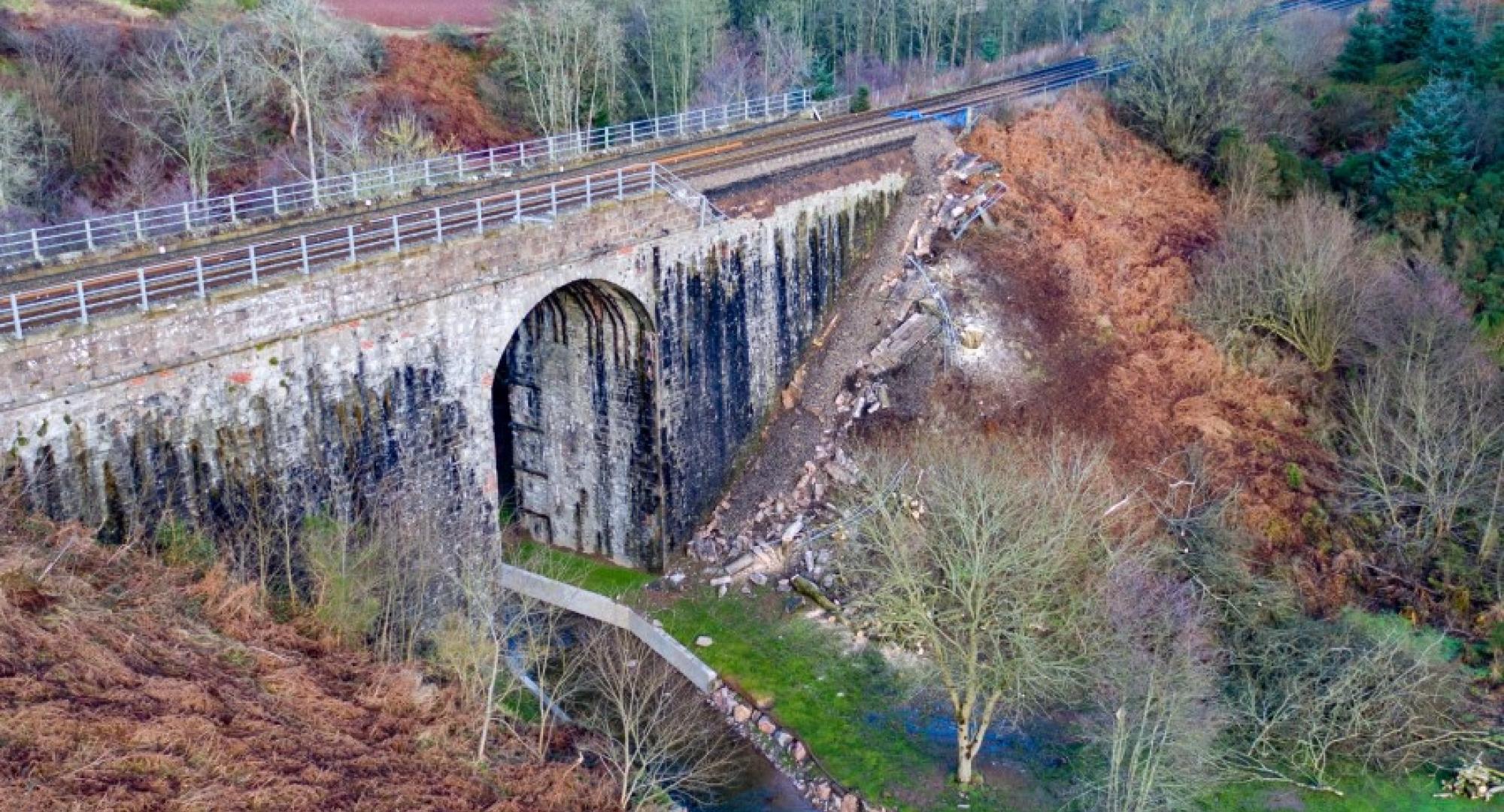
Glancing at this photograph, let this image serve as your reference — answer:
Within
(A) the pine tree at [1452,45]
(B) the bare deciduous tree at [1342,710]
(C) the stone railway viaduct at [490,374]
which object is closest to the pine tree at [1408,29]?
(A) the pine tree at [1452,45]

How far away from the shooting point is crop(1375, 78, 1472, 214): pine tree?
38469mm

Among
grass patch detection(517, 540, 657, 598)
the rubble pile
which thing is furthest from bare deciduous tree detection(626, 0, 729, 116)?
grass patch detection(517, 540, 657, 598)

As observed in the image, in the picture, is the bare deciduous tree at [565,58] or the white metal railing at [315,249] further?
the bare deciduous tree at [565,58]

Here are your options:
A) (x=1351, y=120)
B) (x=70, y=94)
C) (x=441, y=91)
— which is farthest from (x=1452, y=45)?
(x=70, y=94)

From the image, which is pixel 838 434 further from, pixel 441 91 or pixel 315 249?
pixel 441 91

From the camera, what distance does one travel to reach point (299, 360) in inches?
909

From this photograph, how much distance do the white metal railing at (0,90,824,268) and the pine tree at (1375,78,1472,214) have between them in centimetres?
1839

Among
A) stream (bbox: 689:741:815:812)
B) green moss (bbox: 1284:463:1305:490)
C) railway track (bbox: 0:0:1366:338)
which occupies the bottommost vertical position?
stream (bbox: 689:741:815:812)

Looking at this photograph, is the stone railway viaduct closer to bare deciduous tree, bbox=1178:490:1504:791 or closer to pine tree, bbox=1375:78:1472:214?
bare deciduous tree, bbox=1178:490:1504:791

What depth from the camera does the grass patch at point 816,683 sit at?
2439 cm

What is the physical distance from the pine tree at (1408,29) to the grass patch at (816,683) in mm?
36545

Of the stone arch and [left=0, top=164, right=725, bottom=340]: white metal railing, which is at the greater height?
[left=0, top=164, right=725, bottom=340]: white metal railing

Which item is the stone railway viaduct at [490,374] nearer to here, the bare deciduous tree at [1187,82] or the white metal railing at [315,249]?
the white metal railing at [315,249]

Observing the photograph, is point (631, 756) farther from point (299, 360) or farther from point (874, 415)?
point (874, 415)
